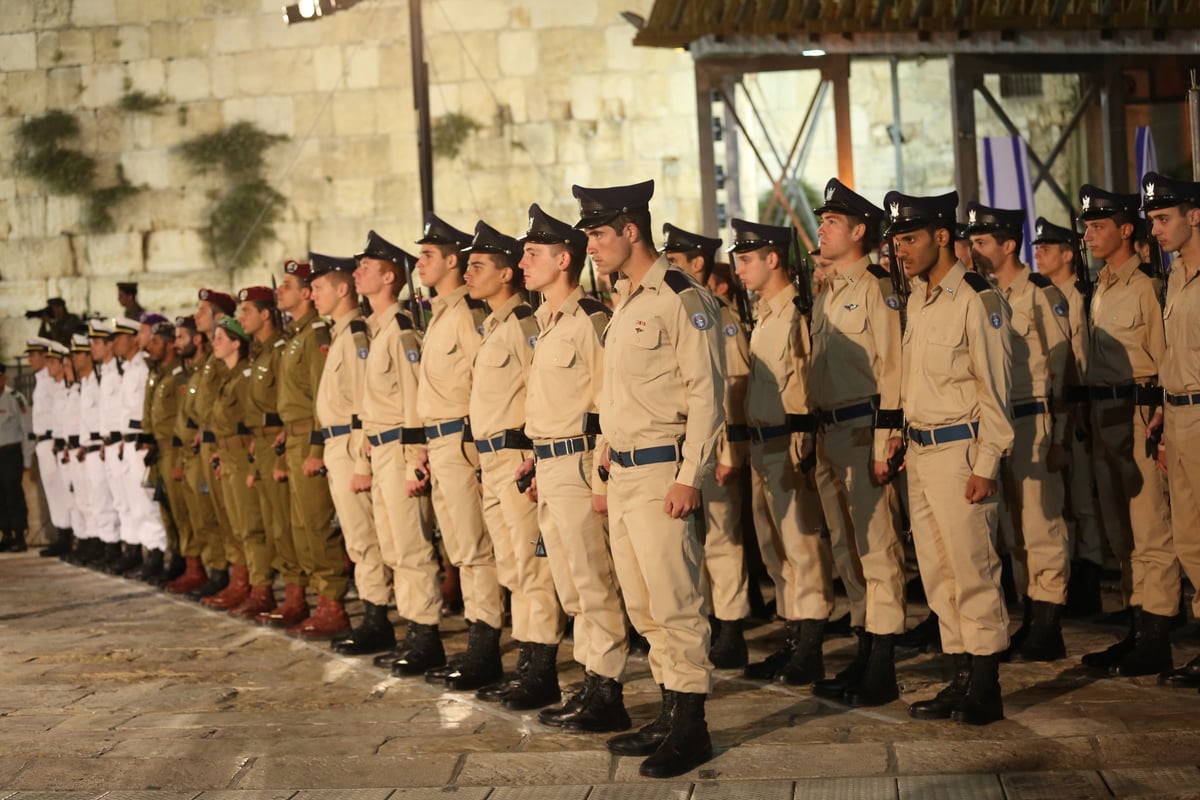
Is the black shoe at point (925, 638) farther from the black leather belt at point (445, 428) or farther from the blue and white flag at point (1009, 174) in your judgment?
the blue and white flag at point (1009, 174)

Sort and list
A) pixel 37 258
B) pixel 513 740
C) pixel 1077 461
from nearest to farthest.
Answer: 1. pixel 513 740
2. pixel 1077 461
3. pixel 37 258

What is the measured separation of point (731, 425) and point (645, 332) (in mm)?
1756

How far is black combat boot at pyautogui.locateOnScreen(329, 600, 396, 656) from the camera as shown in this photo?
28.4 ft

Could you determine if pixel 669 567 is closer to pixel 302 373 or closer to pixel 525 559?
pixel 525 559

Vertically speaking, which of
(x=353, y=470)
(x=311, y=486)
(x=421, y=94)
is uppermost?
(x=421, y=94)

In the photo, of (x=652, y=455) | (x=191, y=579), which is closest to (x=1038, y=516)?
(x=652, y=455)

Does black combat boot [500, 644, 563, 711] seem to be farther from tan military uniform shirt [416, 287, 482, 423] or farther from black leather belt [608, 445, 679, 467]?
black leather belt [608, 445, 679, 467]

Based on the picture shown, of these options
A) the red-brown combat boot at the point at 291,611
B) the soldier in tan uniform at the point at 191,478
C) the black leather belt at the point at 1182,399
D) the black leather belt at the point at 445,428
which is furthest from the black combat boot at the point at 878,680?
the soldier in tan uniform at the point at 191,478

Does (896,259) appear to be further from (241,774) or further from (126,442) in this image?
(126,442)

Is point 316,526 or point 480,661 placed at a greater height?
point 316,526

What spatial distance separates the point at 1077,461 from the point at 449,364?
3408mm

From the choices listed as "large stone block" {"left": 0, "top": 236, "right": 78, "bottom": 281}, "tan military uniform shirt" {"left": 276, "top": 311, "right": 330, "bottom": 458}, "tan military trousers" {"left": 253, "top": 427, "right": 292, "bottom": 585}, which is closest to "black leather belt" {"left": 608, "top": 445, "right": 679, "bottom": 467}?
"tan military uniform shirt" {"left": 276, "top": 311, "right": 330, "bottom": 458}

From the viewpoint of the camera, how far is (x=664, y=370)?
229 inches

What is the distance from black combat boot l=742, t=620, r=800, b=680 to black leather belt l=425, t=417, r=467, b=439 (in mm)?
1840
